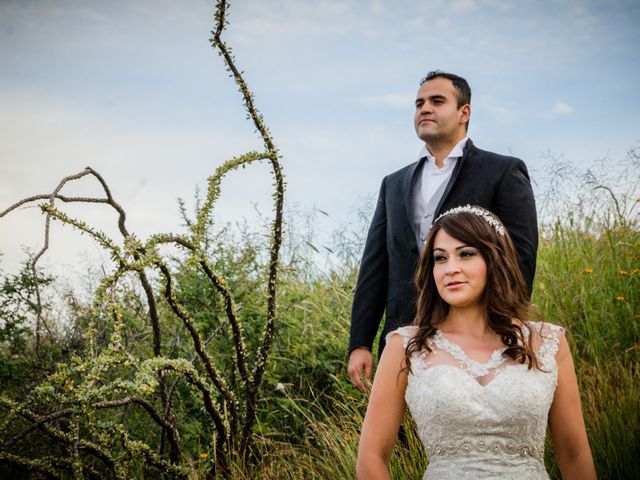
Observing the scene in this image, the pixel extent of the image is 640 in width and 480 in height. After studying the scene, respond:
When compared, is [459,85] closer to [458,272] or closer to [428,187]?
[428,187]

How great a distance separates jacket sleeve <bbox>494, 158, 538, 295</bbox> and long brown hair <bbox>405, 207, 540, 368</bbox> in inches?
25.9

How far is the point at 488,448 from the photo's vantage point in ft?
7.71

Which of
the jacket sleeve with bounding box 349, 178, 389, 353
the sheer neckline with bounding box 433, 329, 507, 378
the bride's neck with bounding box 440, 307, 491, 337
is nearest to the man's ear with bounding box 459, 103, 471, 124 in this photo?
the jacket sleeve with bounding box 349, 178, 389, 353

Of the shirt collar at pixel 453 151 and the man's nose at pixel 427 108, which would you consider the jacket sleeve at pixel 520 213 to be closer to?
the shirt collar at pixel 453 151

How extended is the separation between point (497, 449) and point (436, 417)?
0.23 metres

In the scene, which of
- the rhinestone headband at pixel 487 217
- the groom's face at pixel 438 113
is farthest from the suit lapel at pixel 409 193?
the rhinestone headband at pixel 487 217

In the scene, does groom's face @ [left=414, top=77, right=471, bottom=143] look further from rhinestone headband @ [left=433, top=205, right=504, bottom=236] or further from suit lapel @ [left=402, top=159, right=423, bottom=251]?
rhinestone headband @ [left=433, top=205, right=504, bottom=236]

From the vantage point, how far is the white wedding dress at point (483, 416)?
7.68 feet

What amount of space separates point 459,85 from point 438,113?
256 millimetres

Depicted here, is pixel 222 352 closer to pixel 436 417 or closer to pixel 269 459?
pixel 269 459

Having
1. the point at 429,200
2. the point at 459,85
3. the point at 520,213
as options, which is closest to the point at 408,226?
the point at 429,200

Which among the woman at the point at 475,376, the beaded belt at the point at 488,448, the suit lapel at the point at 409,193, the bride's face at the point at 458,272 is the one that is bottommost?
the beaded belt at the point at 488,448

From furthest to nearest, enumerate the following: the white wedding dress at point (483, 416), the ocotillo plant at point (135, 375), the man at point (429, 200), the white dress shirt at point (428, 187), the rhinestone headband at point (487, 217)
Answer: the white dress shirt at point (428, 187) < the man at point (429, 200) < the ocotillo plant at point (135, 375) < the rhinestone headband at point (487, 217) < the white wedding dress at point (483, 416)

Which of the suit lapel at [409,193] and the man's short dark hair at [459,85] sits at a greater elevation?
the man's short dark hair at [459,85]
